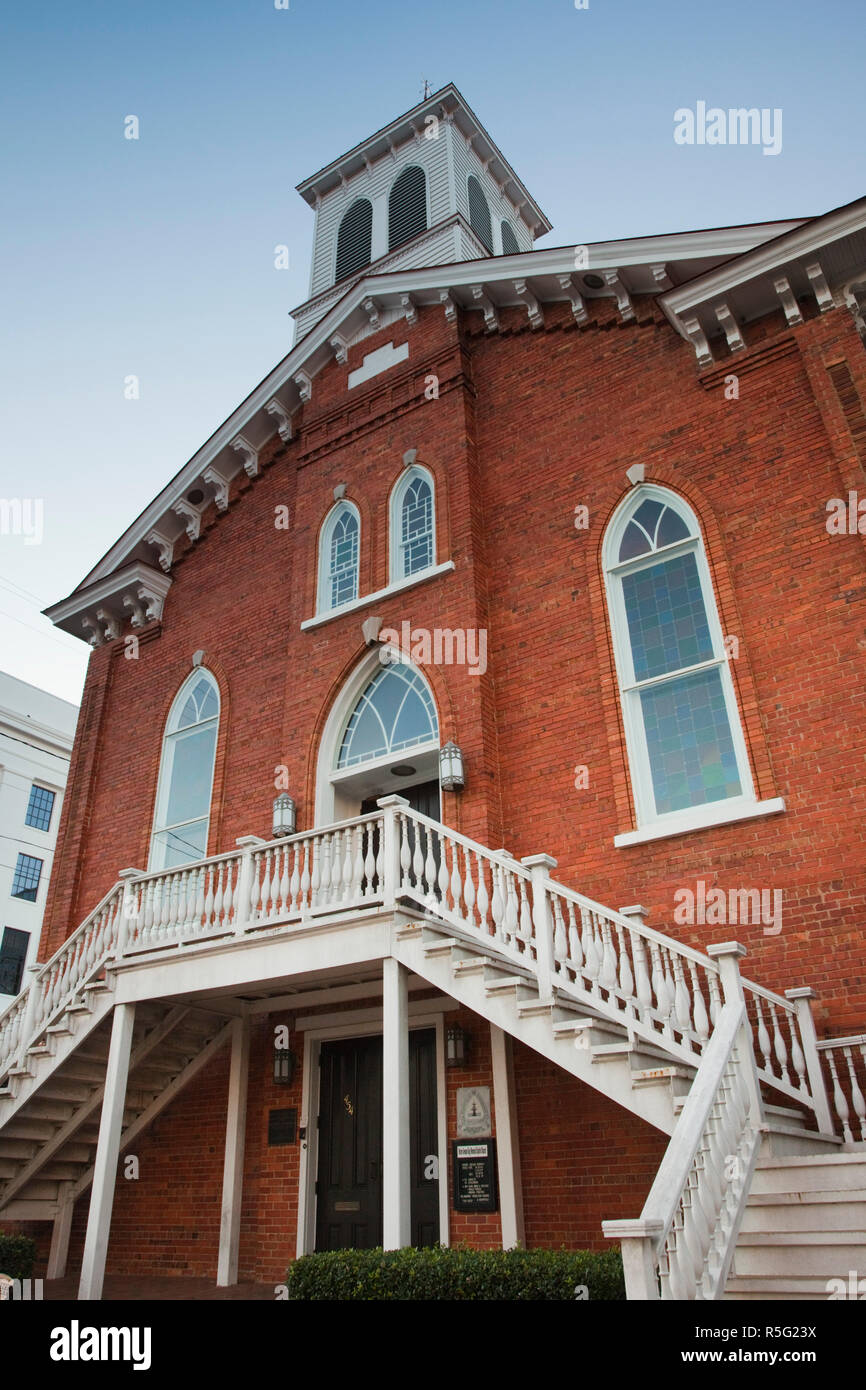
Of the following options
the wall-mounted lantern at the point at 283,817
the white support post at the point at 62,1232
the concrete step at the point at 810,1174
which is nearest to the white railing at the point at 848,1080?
the concrete step at the point at 810,1174

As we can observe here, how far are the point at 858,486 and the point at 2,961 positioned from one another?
1306 inches

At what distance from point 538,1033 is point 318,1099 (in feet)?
14.8

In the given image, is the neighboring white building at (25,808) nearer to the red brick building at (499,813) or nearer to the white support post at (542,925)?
the red brick building at (499,813)

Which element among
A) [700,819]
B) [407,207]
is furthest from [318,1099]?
[407,207]

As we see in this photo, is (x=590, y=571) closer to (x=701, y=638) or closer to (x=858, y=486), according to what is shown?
(x=701, y=638)

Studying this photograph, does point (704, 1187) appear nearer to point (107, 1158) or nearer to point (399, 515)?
point (107, 1158)

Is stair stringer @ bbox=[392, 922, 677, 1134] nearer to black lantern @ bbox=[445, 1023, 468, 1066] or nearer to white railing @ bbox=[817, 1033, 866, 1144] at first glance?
black lantern @ bbox=[445, 1023, 468, 1066]

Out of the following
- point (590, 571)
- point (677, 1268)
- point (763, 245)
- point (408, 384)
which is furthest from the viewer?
point (408, 384)

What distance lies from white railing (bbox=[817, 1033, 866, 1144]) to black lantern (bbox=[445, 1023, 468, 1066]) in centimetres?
348

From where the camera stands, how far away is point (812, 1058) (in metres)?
7.73

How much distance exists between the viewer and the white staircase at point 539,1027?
223 inches

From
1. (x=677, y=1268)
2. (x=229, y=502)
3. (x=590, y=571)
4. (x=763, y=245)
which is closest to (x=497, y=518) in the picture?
(x=590, y=571)
